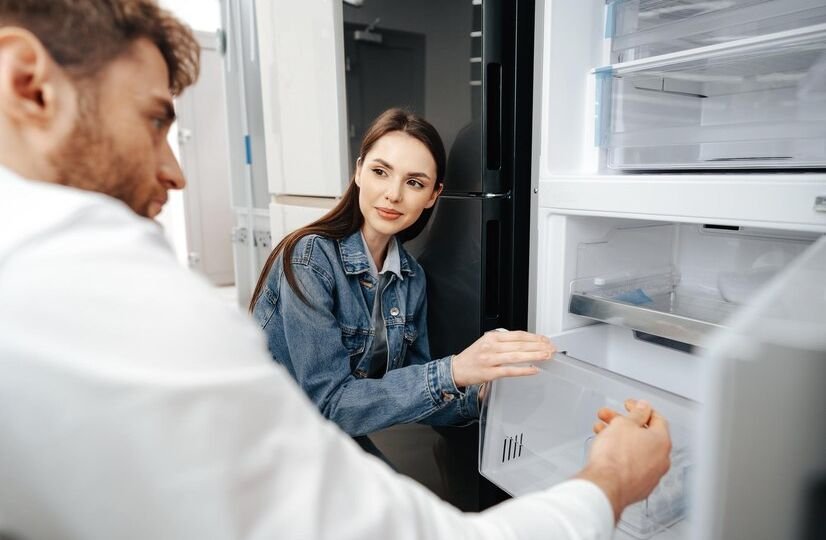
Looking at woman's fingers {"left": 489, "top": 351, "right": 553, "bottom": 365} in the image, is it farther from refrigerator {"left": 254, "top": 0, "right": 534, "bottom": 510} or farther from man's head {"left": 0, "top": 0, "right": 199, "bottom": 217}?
man's head {"left": 0, "top": 0, "right": 199, "bottom": 217}

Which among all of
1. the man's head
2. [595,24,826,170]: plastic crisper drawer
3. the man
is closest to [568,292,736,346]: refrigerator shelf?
[595,24,826,170]: plastic crisper drawer

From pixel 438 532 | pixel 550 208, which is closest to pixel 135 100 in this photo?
pixel 438 532

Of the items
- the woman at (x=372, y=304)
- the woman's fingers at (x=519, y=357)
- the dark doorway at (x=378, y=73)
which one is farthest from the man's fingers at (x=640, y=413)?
the dark doorway at (x=378, y=73)

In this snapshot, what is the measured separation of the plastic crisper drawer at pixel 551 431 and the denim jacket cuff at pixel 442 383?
0.07 meters

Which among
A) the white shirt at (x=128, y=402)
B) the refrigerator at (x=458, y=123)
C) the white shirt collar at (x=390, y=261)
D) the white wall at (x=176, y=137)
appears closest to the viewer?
the white shirt at (x=128, y=402)

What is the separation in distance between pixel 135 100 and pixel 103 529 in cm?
34

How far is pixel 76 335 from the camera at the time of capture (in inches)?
13.6

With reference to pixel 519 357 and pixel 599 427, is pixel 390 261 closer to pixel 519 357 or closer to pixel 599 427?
pixel 519 357

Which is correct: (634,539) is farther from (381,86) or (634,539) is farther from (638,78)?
(381,86)

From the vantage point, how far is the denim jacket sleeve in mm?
1028

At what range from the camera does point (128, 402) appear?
0.34 m

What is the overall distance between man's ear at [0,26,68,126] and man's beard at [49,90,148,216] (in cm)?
2

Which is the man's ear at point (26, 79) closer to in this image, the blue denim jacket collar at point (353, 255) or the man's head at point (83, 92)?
the man's head at point (83, 92)

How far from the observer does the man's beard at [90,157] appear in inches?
17.9
